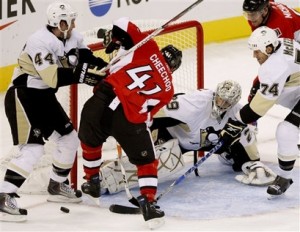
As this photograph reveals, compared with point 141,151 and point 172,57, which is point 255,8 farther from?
point 141,151

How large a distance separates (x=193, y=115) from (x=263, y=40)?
2.16ft

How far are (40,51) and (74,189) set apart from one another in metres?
0.84

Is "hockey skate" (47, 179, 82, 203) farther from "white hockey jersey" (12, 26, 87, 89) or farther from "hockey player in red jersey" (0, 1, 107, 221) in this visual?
"white hockey jersey" (12, 26, 87, 89)

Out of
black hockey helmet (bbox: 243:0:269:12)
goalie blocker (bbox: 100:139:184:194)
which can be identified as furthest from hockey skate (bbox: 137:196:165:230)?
black hockey helmet (bbox: 243:0:269:12)

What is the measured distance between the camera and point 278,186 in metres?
5.10

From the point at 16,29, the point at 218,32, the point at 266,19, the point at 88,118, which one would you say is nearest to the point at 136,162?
the point at 88,118

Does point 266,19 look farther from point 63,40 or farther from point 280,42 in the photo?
point 63,40

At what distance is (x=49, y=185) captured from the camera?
204 inches

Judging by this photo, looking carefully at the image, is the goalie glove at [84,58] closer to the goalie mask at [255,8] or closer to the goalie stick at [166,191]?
the goalie stick at [166,191]

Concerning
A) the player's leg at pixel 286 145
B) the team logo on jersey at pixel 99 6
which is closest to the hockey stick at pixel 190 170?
the player's leg at pixel 286 145

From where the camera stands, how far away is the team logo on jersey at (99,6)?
715cm

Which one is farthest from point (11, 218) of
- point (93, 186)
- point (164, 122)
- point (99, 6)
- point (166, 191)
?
point (99, 6)

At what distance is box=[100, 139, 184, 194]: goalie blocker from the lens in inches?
205

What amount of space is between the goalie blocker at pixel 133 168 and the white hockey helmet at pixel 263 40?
75 centimetres
